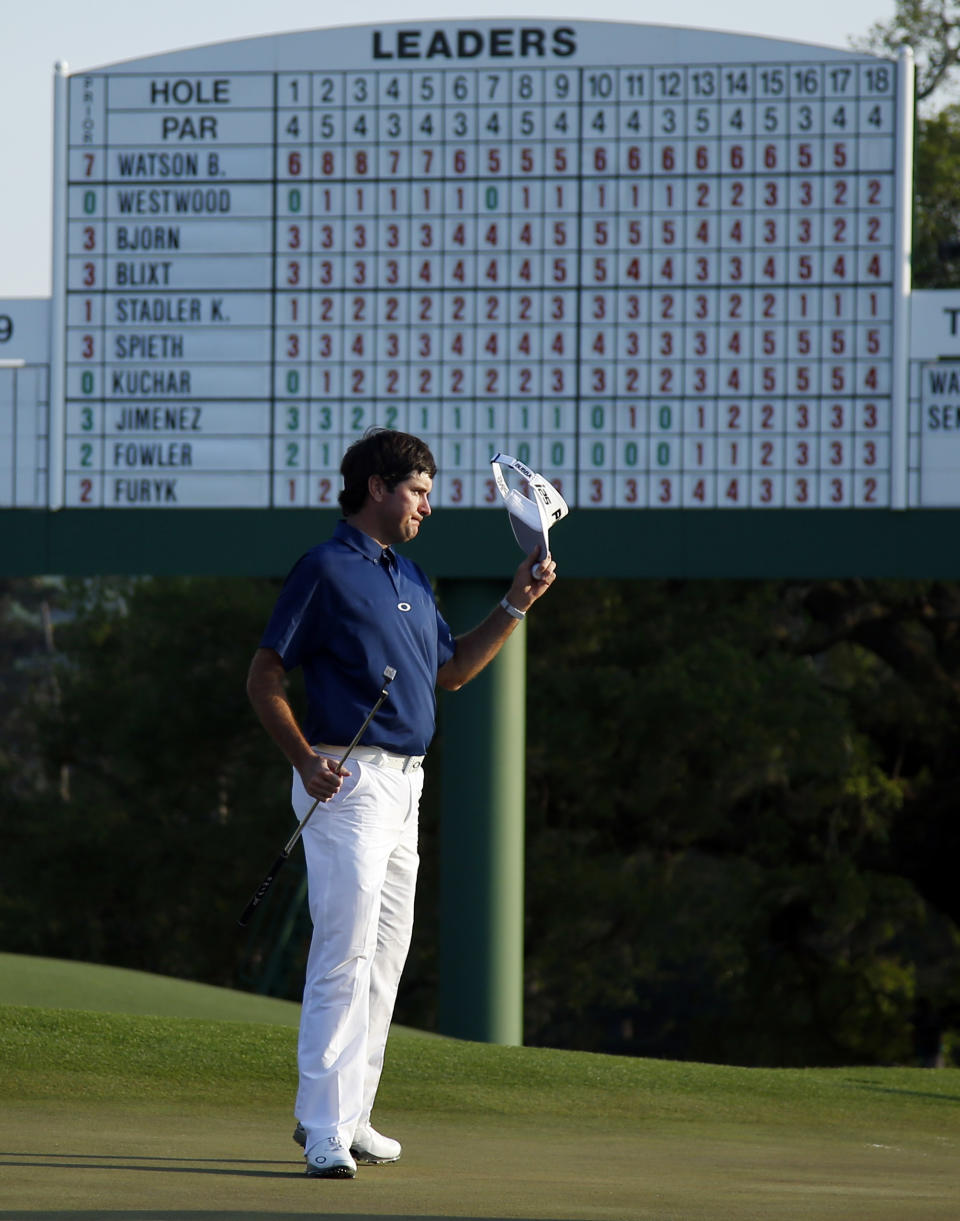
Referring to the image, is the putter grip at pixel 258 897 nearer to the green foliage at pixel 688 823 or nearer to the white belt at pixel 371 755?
the white belt at pixel 371 755

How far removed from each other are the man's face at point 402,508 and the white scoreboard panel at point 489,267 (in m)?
7.17

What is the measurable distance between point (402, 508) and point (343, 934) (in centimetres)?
113

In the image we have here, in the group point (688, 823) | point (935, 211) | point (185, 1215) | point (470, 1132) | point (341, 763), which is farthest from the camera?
point (688, 823)

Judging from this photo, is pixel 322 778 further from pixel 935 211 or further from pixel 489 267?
pixel 935 211

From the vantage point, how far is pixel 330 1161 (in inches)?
171

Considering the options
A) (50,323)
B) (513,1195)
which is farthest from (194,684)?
(513,1195)

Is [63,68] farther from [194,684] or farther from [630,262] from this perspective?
[194,684]

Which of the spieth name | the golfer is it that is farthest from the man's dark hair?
the spieth name

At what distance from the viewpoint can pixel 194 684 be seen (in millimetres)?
27406

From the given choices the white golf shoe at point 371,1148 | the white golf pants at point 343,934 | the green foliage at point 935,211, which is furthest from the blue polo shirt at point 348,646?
the green foliage at point 935,211

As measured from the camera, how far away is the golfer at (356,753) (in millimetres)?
4531

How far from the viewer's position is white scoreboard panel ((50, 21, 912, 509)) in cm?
1192

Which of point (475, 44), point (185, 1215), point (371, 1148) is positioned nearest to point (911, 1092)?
point (371, 1148)

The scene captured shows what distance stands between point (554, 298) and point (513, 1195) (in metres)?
8.72
